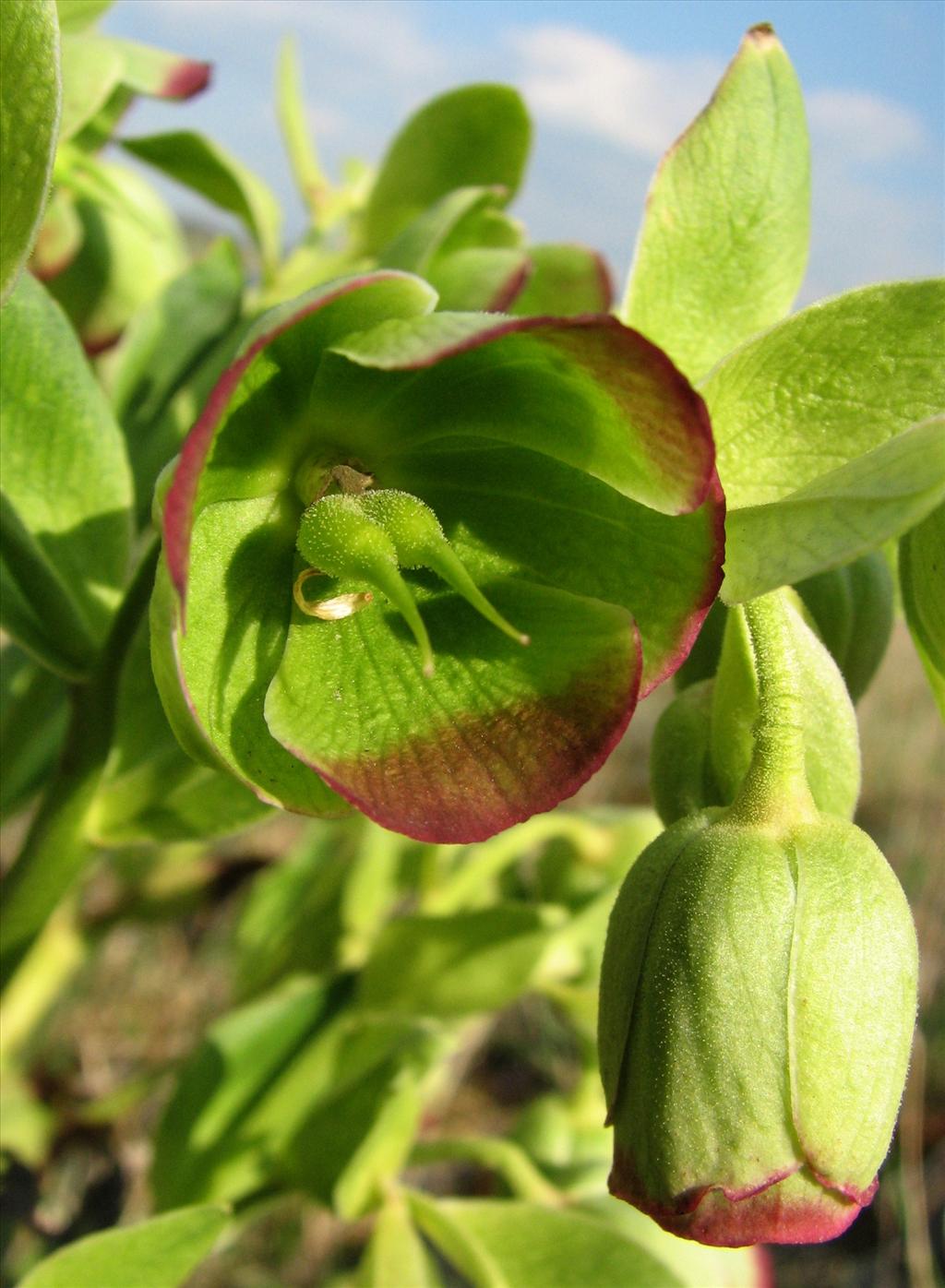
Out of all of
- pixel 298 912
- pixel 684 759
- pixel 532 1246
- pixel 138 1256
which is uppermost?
pixel 684 759

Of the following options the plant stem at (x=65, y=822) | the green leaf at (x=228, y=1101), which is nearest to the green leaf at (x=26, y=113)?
the plant stem at (x=65, y=822)

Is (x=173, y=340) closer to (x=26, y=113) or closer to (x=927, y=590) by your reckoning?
(x=26, y=113)

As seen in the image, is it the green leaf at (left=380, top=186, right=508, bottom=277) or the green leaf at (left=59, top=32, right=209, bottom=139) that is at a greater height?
the green leaf at (left=59, top=32, right=209, bottom=139)

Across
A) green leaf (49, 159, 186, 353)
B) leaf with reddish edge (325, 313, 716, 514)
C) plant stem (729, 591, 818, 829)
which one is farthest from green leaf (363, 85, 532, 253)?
plant stem (729, 591, 818, 829)

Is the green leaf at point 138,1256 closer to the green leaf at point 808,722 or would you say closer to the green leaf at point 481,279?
the green leaf at point 808,722

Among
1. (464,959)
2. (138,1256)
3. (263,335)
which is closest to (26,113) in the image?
(263,335)

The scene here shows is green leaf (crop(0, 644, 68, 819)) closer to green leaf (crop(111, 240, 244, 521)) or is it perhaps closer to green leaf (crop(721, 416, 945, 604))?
green leaf (crop(111, 240, 244, 521))

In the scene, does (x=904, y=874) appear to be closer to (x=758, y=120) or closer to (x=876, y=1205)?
(x=876, y=1205)
